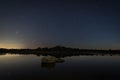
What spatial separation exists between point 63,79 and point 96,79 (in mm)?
5954

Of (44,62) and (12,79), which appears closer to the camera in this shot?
(12,79)

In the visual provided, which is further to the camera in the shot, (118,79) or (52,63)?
(52,63)

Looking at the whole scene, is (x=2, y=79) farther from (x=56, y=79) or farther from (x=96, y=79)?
(x=96, y=79)

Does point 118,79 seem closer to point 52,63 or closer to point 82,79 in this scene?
point 82,79

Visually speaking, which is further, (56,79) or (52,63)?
(52,63)

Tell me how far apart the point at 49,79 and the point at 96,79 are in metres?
8.46

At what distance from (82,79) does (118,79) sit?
259 inches

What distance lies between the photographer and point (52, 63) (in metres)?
72.2

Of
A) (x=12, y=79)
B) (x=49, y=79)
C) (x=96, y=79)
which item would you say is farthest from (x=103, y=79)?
(x=12, y=79)

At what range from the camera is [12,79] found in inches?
1474

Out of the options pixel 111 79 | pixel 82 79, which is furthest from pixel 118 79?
pixel 82 79

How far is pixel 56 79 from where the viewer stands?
38.8 metres

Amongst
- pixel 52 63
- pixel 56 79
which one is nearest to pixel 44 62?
pixel 52 63

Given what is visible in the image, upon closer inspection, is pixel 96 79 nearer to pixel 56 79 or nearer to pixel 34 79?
pixel 56 79
